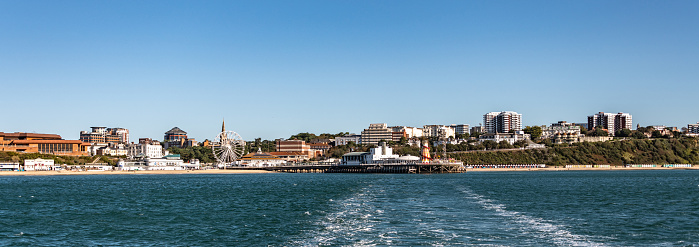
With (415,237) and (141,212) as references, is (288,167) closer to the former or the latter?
(141,212)

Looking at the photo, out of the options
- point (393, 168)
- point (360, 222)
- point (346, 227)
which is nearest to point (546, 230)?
point (360, 222)

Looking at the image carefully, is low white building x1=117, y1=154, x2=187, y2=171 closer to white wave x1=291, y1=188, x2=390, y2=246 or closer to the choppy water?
the choppy water

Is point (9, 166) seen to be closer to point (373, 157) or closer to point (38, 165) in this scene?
point (38, 165)

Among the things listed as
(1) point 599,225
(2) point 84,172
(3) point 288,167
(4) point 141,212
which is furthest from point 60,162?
(1) point 599,225

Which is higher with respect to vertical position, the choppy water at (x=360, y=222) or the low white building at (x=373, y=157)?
the low white building at (x=373, y=157)

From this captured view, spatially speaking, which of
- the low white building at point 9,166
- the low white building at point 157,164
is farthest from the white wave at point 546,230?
the low white building at point 157,164

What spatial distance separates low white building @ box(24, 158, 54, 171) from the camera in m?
144

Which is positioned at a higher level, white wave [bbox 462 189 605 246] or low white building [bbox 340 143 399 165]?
low white building [bbox 340 143 399 165]

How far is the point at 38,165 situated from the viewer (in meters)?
146

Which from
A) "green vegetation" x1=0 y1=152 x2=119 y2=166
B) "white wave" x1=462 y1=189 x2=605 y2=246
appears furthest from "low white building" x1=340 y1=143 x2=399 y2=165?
"white wave" x1=462 y1=189 x2=605 y2=246

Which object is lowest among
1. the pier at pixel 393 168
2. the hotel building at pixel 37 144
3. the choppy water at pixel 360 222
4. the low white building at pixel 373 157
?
the pier at pixel 393 168

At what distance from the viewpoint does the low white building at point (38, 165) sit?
144 m

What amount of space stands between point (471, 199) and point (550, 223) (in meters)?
15.7

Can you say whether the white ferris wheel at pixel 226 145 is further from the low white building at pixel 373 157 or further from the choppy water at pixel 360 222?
the choppy water at pixel 360 222
